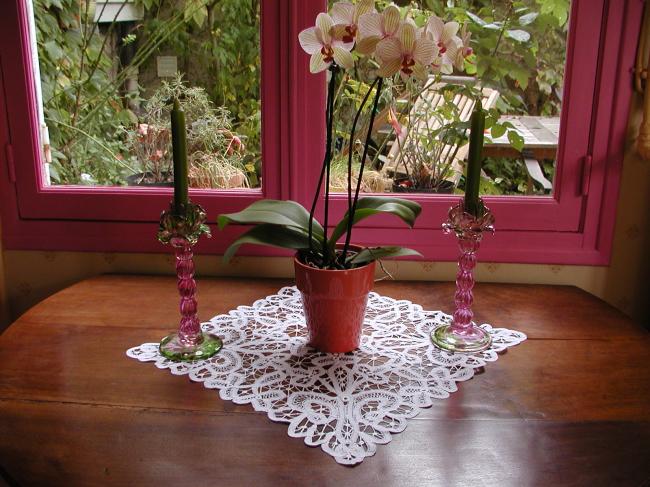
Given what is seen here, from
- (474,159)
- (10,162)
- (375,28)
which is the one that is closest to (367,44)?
(375,28)

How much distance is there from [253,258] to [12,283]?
0.62m

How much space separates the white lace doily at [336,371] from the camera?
0.85 m

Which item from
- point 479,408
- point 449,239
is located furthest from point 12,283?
point 479,408

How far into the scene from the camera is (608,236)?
4.56ft

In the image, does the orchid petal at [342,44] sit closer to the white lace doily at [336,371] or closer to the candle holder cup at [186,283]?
the candle holder cup at [186,283]

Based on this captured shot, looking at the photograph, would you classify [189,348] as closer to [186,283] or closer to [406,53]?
[186,283]

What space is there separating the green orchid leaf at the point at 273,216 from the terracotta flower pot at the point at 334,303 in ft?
0.23

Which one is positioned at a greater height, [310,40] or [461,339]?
[310,40]

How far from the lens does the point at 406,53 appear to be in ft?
2.85

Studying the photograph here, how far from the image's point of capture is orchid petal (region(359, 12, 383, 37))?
86 centimetres

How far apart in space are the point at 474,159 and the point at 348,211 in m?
0.23

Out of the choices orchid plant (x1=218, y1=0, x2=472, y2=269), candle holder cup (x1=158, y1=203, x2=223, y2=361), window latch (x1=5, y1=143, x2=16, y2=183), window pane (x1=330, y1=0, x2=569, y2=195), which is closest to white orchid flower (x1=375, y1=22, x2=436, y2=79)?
orchid plant (x1=218, y1=0, x2=472, y2=269)

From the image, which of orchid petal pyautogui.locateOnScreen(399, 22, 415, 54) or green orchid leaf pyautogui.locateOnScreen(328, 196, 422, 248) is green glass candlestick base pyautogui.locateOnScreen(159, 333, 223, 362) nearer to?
green orchid leaf pyautogui.locateOnScreen(328, 196, 422, 248)

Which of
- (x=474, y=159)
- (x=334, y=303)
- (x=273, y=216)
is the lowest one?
(x=334, y=303)
